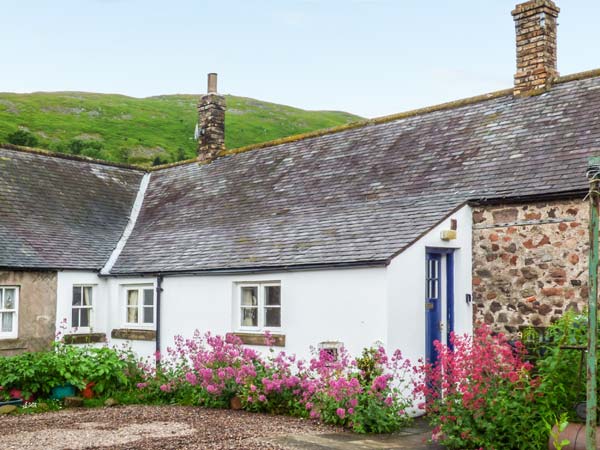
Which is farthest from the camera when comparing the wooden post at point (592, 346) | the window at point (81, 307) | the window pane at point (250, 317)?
the window at point (81, 307)

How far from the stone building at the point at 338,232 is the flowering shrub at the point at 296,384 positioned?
66 centimetres

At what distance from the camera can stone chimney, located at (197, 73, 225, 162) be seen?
22.6 metres

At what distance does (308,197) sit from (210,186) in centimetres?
469

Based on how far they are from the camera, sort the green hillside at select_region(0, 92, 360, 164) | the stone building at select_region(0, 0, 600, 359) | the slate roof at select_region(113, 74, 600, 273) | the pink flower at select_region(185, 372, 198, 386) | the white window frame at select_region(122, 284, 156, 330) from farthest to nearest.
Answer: the green hillside at select_region(0, 92, 360, 164), the white window frame at select_region(122, 284, 156, 330), the pink flower at select_region(185, 372, 198, 386), the slate roof at select_region(113, 74, 600, 273), the stone building at select_region(0, 0, 600, 359)

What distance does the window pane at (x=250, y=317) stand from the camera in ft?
49.4

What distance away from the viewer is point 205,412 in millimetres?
12703

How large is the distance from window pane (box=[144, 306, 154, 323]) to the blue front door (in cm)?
737

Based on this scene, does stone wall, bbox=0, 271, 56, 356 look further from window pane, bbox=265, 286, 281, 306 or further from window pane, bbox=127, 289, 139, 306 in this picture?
window pane, bbox=265, 286, 281, 306

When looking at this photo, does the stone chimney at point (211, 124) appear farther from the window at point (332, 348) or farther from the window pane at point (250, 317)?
the window at point (332, 348)

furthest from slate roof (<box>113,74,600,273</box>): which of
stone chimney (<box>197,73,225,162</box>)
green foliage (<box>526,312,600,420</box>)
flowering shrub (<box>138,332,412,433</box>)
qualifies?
green foliage (<box>526,312,600,420</box>)

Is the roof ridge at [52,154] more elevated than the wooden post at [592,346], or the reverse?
the roof ridge at [52,154]

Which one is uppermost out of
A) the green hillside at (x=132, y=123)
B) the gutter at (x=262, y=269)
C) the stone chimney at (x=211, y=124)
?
the green hillside at (x=132, y=123)

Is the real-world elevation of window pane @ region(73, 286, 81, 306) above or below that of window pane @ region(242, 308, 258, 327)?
above

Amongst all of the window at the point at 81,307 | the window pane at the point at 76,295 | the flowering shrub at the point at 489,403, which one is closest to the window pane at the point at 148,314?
the window at the point at 81,307
